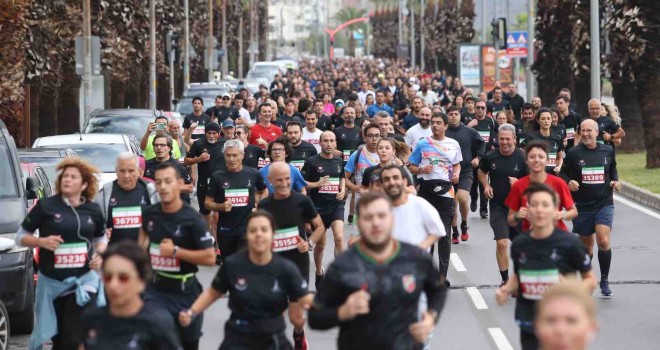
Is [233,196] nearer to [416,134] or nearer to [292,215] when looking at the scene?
[292,215]

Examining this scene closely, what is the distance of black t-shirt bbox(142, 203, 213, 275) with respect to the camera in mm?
10164

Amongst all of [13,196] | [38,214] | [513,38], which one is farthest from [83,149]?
[513,38]

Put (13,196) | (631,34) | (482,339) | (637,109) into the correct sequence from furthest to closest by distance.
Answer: (637,109), (631,34), (13,196), (482,339)

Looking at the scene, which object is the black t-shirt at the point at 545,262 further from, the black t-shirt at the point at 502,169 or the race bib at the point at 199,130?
the race bib at the point at 199,130

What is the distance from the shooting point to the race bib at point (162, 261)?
10.2m

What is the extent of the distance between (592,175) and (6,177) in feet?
17.7

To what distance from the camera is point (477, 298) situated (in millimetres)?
15445

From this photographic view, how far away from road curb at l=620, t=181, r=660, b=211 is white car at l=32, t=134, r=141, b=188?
8.18 metres

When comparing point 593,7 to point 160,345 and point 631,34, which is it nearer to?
point 631,34

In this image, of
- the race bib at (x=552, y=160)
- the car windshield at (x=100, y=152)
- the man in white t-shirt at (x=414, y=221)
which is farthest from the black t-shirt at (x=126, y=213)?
the car windshield at (x=100, y=152)

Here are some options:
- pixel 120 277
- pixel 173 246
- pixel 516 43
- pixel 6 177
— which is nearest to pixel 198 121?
pixel 6 177

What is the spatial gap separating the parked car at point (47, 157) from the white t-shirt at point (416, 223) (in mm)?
7943

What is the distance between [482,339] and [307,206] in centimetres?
189

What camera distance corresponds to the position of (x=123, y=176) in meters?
11.7
